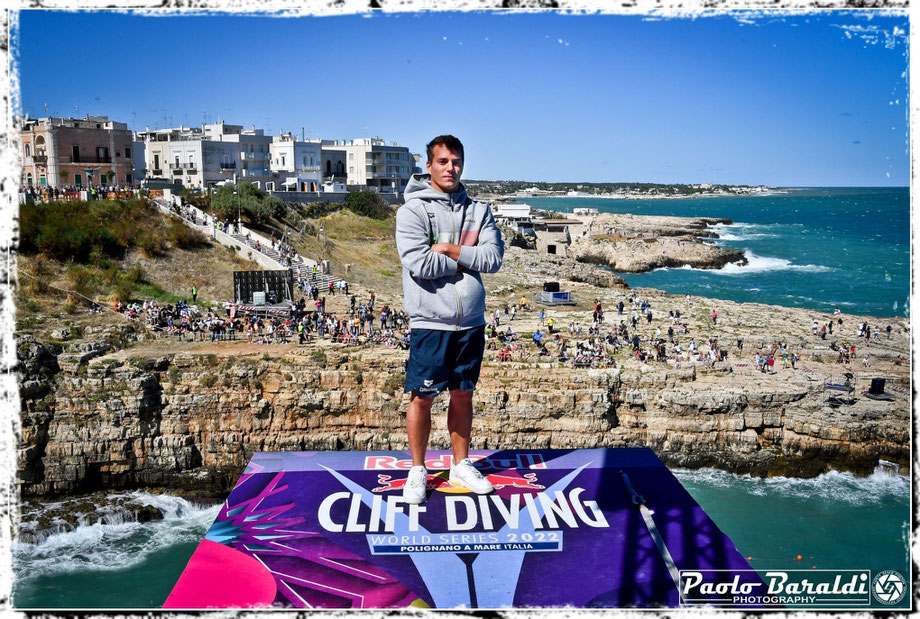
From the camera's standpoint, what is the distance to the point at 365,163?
53.7 meters

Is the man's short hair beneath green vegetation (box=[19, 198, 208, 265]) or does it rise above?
above

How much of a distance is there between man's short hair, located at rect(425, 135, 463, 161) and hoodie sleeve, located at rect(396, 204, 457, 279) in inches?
14.1

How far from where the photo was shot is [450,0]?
4.21 metres

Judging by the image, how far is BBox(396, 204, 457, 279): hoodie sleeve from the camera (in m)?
3.98

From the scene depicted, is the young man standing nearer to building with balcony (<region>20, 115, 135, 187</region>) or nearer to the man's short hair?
the man's short hair

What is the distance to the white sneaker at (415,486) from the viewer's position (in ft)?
13.2

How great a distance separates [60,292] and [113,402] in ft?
24.8

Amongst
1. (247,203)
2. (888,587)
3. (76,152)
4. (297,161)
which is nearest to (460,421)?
(888,587)

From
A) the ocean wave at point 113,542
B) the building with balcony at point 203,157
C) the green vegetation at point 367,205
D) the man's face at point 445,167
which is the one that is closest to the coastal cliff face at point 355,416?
the ocean wave at point 113,542

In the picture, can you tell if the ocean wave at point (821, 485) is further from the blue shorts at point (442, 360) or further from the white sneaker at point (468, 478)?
the blue shorts at point (442, 360)

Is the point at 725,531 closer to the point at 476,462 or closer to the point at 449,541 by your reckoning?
the point at 476,462

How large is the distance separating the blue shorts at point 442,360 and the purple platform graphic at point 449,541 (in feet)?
1.86

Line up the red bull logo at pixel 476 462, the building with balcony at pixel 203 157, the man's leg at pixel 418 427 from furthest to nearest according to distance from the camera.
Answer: the building with balcony at pixel 203 157 → the red bull logo at pixel 476 462 → the man's leg at pixel 418 427

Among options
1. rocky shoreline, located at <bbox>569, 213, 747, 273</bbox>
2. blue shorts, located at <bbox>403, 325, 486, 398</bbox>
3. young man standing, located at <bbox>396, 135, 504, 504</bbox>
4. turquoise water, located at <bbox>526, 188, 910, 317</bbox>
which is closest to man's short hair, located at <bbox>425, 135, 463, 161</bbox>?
young man standing, located at <bbox>396, 135, 504, 504</bbox>
